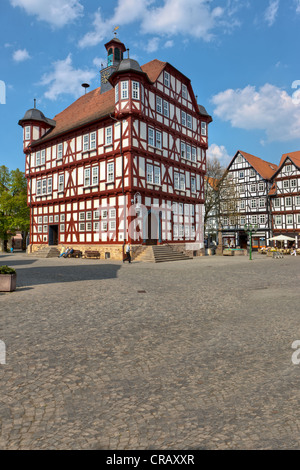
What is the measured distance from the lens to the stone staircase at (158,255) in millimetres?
25266

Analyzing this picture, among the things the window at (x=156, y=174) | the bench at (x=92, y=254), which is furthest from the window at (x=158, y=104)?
the bench at (x=92, y=254)

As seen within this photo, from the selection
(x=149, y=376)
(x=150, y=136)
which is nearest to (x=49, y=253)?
(x=150, y=136)

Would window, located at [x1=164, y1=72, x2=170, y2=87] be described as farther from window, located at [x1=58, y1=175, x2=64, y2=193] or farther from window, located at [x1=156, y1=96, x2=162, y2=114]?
window, located at [x1=58, y1=175, x2=64, y2=193]

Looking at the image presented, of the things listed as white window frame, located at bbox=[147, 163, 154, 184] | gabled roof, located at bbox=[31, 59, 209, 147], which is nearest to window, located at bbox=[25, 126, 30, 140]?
gabled roof, located at bbox=[31, 59, 209, 147]

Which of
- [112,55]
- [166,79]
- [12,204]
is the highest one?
[112,55]

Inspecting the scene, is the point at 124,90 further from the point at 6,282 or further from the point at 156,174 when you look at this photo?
the point at 6,282

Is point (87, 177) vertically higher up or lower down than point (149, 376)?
higher up

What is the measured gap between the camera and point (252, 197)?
54.7m

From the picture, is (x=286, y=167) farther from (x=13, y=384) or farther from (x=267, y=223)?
(x=13, y=384)

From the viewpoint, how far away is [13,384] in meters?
3.97

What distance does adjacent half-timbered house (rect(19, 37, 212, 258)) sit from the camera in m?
27.6

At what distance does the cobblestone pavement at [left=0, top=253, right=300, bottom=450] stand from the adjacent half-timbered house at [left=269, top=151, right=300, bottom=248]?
45173 mm

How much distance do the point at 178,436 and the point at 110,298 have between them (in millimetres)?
6654

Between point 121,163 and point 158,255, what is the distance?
346 inches
